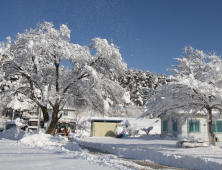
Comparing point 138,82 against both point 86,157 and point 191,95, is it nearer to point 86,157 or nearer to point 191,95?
point 191,95

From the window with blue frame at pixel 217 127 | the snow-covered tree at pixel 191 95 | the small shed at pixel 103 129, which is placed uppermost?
the snow-covered tree at pixel 191 95

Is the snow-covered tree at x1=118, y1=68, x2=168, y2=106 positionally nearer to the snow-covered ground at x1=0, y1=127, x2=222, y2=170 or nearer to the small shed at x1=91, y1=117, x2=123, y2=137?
the small shed at x1=91, y1=117, x2=123, y2=137

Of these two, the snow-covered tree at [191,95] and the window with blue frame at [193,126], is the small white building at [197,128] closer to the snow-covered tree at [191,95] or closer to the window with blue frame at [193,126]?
the window with blue frame at [193,126]

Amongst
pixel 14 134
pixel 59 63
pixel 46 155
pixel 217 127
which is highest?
pixel 59 63

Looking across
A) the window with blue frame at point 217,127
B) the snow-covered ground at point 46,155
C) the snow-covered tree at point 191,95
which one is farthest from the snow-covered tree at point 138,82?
the snow-covered tree at point 191,95

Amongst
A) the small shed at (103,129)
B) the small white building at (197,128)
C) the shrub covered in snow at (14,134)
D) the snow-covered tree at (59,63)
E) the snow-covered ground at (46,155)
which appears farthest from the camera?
the small shed at (103,129)

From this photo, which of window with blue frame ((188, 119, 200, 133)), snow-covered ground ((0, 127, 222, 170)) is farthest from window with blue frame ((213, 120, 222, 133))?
snow-covered ground ((0, 127, 222, 170))

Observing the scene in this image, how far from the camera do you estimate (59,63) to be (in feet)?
58.6

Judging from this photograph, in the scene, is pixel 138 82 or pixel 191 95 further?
pixel 138 82

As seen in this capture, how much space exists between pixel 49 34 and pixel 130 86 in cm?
4563

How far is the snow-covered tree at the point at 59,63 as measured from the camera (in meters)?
16.7

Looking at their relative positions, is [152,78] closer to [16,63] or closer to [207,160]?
[16,63]

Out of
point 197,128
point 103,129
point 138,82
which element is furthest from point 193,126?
point 138,82

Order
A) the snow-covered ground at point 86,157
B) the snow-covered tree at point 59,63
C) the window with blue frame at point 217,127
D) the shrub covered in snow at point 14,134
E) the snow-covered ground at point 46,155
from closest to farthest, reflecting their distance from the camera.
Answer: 1. the snow-covered ground at point 46,155
2. the snow-covered ground at point 86,157
3. the snow-covered tree at point 59,63
4. the shrub covered in snow at point 14,134
5. the window with blue frame at point 217,127
